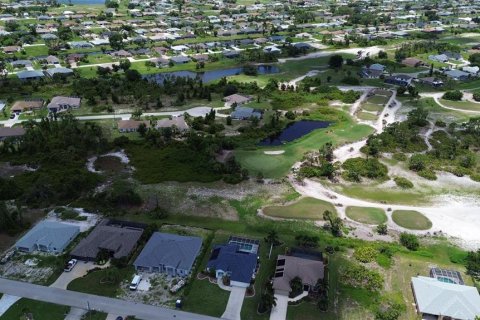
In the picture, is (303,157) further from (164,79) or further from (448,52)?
(448,52)

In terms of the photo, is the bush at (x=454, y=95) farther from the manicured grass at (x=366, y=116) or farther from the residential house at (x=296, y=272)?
the residential house at (x=296, y=272)

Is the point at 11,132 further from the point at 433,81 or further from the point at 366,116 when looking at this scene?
the point at 433,81

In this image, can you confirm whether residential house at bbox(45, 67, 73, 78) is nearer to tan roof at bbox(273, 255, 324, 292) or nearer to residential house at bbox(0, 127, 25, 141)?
residential house at bbox(0, 127, 25, 141)

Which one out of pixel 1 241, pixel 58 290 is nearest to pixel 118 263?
pixel 58 290

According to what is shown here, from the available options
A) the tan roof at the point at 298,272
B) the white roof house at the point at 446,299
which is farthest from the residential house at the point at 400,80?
the tan roof at the point at 298,272

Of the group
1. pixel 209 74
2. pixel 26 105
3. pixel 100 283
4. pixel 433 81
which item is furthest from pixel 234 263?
pixel 433 81
